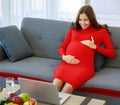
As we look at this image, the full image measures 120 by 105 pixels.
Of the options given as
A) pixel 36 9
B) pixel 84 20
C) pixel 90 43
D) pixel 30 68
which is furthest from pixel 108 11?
pixel 30 68

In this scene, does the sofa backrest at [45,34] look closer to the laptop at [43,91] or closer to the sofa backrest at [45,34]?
the sofa backrest at [45,34]

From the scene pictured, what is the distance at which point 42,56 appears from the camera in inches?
125

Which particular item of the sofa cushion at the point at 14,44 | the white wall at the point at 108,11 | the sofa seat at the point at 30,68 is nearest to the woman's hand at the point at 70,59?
the sofa seat at the point at 30,68

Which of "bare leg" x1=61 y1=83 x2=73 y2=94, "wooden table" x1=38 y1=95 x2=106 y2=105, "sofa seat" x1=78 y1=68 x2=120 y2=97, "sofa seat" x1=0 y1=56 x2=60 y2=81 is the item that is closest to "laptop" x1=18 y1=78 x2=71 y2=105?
"wooden table" x1=38 y1=95 x2=106 y2=105

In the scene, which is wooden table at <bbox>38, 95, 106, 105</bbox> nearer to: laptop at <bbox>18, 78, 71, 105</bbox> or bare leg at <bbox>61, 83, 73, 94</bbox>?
laptop at <bbox>18, 78, 71, 105</bbox>

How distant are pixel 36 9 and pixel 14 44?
1245 millimetres

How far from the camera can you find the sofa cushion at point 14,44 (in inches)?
116

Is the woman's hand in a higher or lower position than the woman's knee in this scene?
higher

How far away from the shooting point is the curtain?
390 centimetres

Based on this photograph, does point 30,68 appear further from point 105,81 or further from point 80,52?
point 105,81

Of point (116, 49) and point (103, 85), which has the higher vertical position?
point (116, 49)

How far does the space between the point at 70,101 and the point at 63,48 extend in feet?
3.37

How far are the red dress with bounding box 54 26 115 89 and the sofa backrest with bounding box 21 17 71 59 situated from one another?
0.22m

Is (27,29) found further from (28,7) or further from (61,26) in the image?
(28,7)
